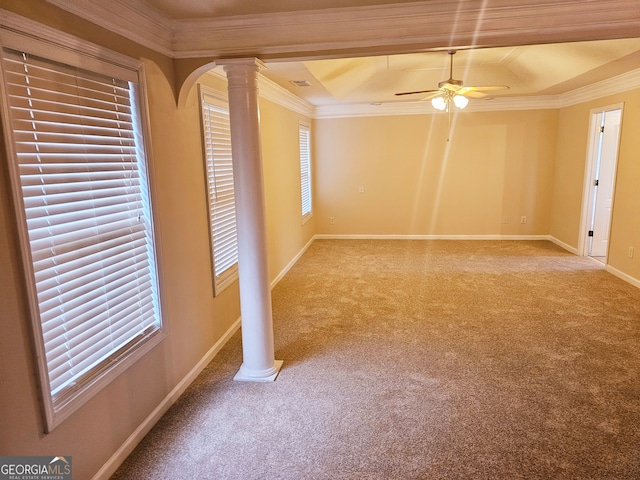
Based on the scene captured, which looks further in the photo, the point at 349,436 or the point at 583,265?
the point at 583,265

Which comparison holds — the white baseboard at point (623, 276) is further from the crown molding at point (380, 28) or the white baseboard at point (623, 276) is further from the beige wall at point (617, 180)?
the crown molding at point (380, 28)

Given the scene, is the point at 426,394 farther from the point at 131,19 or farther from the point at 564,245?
the point at 564,245

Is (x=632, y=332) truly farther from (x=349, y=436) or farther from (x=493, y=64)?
(x=493, y=64)

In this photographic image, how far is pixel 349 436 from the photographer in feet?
7.88

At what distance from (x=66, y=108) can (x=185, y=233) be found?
124 centimetres

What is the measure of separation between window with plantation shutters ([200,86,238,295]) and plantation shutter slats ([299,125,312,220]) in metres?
3.00

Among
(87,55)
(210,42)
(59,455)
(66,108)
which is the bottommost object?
(59,455)

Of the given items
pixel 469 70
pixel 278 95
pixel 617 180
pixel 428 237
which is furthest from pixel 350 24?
pixel 428 237

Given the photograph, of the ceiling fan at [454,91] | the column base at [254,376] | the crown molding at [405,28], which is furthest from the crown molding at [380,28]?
the column base at [254,376]

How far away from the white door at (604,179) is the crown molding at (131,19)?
18.9ft

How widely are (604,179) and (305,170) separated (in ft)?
14.8

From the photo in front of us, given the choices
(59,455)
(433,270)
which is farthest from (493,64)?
(59,455)

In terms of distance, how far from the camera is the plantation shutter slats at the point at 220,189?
11.1ft

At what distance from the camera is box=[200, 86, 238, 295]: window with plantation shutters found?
338 cm
